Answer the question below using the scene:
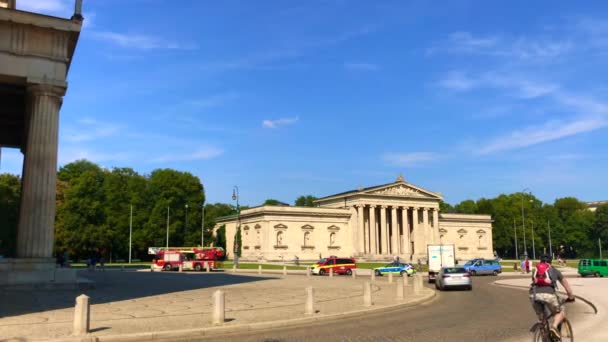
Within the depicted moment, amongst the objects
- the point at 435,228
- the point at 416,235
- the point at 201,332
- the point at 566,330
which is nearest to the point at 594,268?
the point at 566,330

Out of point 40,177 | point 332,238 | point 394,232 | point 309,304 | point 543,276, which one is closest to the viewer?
point 543,276

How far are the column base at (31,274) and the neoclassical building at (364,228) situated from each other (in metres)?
68.4

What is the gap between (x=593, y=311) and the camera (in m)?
18.0

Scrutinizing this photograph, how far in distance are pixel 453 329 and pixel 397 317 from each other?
126 inches

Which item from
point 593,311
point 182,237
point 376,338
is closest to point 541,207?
point 182,237

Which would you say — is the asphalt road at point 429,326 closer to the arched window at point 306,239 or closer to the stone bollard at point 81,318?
the stone bollard at point 81,318

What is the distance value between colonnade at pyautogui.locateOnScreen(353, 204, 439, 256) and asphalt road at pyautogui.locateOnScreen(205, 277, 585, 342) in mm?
82089

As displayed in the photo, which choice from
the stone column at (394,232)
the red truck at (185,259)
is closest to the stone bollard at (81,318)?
the red truck at (185,259)

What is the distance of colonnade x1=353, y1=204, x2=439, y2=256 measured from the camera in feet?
339

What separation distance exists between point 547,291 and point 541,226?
130 metres

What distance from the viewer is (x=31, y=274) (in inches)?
905

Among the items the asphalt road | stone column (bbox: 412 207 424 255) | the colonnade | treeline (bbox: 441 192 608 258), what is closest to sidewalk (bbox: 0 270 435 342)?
the asphalt road

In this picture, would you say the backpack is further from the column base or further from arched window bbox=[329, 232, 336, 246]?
arched window bbox=[329, 232, 336, 246]

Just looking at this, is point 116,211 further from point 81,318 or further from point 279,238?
point 81,318
